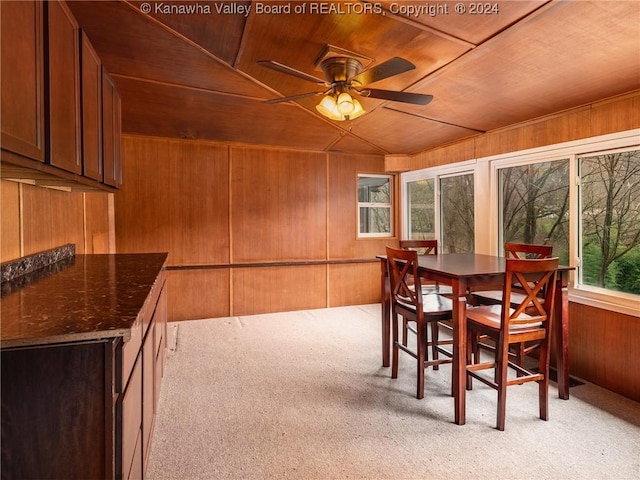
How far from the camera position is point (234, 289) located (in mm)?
4703

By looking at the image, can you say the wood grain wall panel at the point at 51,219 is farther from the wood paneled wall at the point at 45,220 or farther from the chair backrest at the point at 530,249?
the chair backrest at the point at 530,249

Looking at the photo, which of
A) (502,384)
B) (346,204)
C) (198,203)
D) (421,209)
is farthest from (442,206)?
(198,203)

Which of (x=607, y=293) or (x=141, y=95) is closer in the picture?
(x=607, y=293)

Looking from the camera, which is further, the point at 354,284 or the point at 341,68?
the point at 354,284

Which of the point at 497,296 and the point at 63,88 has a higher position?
the point at 63,88

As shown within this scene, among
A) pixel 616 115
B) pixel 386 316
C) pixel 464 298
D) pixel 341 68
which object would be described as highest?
pixel 341 68

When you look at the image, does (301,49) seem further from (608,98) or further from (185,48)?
(608,98)

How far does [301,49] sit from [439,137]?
96.6 inches

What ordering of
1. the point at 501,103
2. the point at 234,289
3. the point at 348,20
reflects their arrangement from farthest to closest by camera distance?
1. the point at 234,289
2. the point at 501,103
3. the point at 348,20

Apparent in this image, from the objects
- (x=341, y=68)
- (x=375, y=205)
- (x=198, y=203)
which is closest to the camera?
(x=341, y=68)

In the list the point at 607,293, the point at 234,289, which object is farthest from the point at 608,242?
the point at 234,289

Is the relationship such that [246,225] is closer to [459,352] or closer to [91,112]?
[91,112]

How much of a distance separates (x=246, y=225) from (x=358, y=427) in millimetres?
3145

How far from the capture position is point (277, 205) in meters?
4.89
